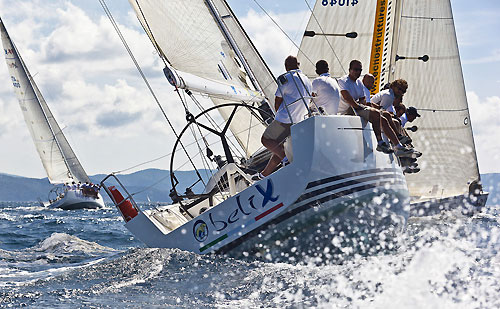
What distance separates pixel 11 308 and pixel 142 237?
105 inches

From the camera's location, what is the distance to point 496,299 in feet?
14.3

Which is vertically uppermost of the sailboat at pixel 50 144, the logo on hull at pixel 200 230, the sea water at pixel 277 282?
the sailboat at pixel 50 144

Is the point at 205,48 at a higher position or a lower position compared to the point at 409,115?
higher

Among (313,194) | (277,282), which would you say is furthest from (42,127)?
(277,282)

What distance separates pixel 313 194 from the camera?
19.7 ft

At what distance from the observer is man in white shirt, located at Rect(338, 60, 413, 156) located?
6473mm

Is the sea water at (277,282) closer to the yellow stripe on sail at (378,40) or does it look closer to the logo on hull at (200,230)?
the logo on hull at (200,230)

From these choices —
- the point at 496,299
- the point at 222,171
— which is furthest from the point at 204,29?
the point at 496,299

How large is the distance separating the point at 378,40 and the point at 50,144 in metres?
29.0

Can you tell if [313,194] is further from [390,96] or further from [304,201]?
[390,96]

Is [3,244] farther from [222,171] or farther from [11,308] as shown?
[11,308]

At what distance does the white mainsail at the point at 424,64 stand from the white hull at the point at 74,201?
29045 mm

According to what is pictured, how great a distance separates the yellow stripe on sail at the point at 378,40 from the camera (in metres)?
12.6

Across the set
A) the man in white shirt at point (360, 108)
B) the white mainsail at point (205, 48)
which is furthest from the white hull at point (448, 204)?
the man in white shirt at point (360, 108)
